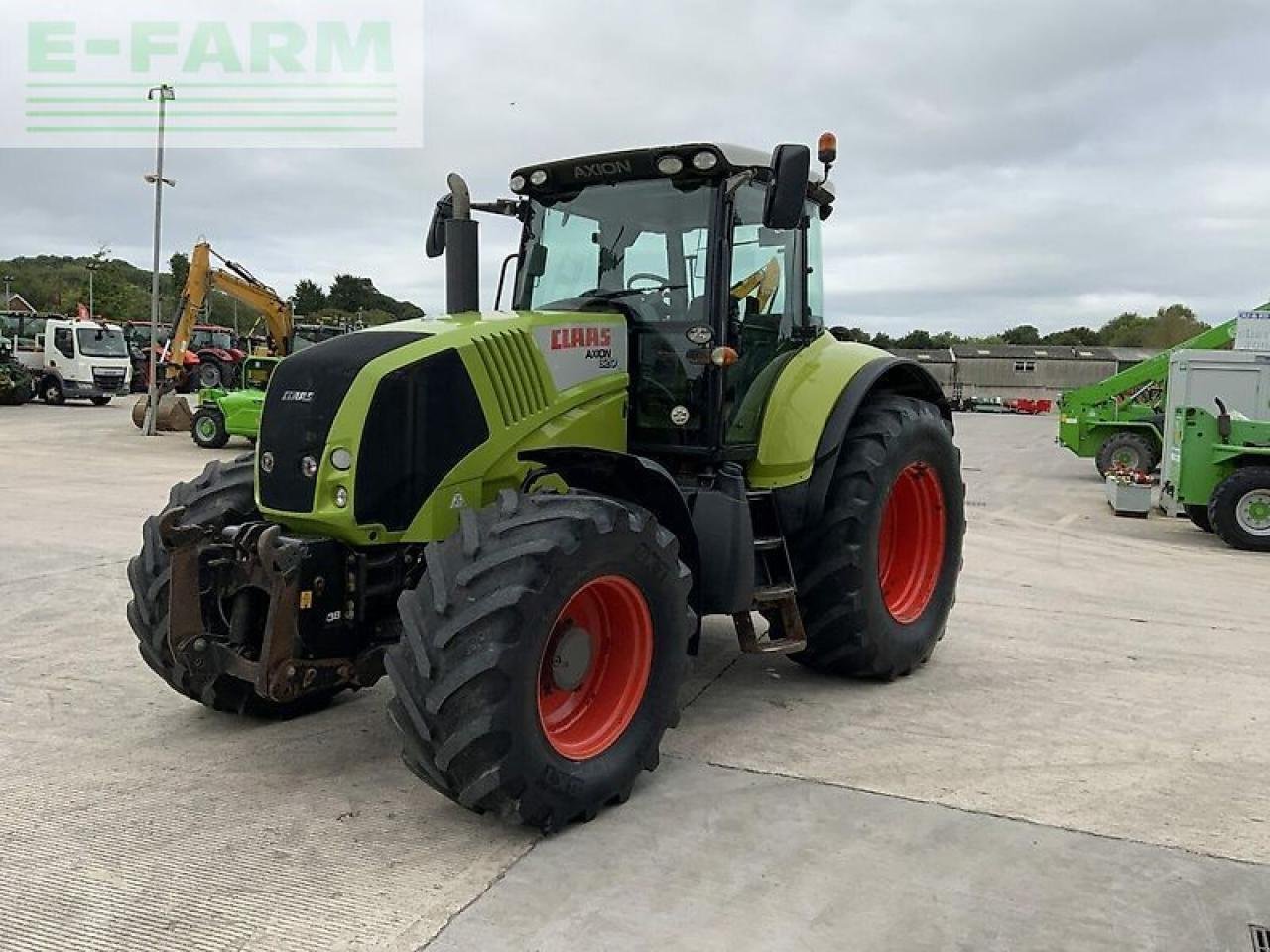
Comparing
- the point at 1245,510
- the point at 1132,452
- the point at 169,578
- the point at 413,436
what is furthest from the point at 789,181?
the point at 1132,452

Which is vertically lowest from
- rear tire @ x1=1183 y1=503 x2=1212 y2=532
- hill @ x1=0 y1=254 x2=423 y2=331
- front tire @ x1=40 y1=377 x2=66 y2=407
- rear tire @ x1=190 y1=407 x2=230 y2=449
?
rear tire @ x1=1183 y1=503 x2=1212 y2=532

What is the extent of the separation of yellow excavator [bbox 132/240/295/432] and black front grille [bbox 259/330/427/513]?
16.3m

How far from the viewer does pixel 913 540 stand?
229 inches

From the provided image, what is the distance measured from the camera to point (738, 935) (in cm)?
292

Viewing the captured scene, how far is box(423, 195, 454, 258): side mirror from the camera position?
5.03 m

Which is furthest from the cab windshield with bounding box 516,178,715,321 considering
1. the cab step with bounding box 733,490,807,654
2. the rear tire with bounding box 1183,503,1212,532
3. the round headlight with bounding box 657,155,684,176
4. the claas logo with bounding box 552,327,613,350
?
the rear tire with bounding box 1183,503,1212,532

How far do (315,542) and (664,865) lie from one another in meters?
1.60

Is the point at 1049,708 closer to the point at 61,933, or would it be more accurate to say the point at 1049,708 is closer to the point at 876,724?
A: the point at 876,724

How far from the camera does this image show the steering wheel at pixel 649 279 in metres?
4.72

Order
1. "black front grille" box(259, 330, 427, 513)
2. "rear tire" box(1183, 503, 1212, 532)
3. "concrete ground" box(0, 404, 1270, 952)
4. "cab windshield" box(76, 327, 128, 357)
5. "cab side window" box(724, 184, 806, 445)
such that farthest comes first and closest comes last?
"cab windshield" box(76, 327, 128, 357), "rear tire" box(1183, 503, 1212, 532), "cab side window" box(724, 184, 806, 445), "black front grille" box(259, 330, 427, 513), "concrete ground" box(0, 404, 1270, 952)

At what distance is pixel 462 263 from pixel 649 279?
815mm

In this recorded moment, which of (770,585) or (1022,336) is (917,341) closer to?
(1022,336)

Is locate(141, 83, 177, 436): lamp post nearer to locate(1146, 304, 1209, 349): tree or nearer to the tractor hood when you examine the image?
the tractor hood

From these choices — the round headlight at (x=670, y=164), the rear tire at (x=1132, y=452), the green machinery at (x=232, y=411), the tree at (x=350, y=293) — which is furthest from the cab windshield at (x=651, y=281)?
the tree at (x=350, y=293)
